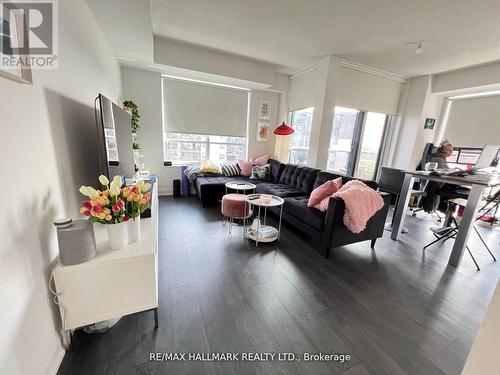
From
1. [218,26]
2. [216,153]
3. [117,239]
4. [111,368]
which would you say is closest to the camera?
[111,368]

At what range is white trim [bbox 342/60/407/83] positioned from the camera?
3.97m

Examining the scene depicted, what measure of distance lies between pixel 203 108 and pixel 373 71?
3.81m

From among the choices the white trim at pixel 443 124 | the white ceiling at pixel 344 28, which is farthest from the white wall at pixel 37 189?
the white trim at pixel 443 124

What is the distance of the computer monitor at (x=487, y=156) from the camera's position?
8.63 feet

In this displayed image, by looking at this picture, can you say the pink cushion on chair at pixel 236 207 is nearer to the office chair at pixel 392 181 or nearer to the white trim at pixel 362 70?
the office chair at pixel 392 181

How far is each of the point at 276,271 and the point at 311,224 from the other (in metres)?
0.78

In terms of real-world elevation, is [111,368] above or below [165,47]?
below

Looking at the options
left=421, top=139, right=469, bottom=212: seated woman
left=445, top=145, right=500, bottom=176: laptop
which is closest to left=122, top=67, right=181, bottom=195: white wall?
left=421, top=139, right=469, bottom=212: seated woman

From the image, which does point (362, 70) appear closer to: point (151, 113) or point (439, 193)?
point (439, 193)

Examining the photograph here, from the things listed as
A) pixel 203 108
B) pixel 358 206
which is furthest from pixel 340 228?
pixel 203 108

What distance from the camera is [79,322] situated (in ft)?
3.79

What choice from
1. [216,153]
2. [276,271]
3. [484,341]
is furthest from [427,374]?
[216,153]

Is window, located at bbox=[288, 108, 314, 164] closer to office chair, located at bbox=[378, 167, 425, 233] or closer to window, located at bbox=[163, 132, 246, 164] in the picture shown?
window, located at bbox=[163, 132, 246, 164]

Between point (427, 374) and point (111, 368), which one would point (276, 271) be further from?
point (111, 368)
